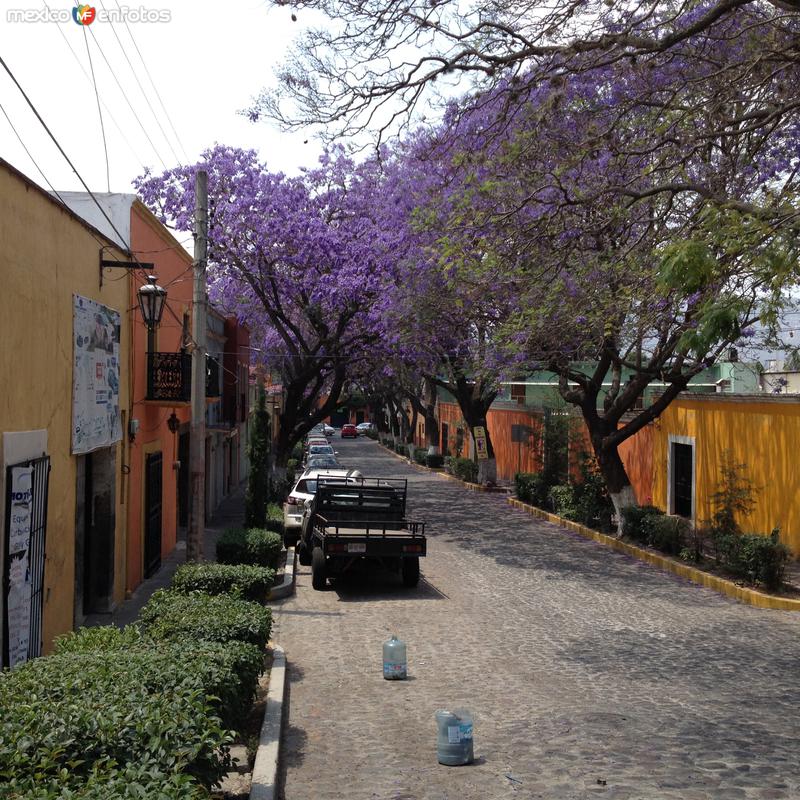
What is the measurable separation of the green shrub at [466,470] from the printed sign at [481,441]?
5.08 feet

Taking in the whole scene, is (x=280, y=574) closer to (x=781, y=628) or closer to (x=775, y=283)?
(x=781, y=628)

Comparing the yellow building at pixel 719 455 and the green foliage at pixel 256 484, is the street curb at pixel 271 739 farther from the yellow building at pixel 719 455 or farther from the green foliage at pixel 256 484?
the yellow building at pixel 719 455

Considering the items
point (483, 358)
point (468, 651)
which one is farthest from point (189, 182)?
point (468, 651)

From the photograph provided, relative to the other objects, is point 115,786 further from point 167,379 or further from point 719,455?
point 719,455

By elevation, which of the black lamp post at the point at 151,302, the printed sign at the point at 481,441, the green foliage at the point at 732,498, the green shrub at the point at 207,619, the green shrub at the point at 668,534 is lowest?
the green shrub at the point at 668,534

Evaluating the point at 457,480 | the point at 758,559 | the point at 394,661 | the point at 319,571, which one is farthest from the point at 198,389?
the point at 457,480

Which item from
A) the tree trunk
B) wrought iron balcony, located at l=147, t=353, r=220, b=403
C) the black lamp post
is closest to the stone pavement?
wrought iron balcony, located at l=147, t=353, r=220, b=403

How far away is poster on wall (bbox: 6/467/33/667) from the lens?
332 inches

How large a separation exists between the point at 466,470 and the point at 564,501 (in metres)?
13.5

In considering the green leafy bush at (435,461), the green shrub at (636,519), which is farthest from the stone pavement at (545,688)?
the green leafy bush at (435,461)

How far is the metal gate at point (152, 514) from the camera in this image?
16.1 m

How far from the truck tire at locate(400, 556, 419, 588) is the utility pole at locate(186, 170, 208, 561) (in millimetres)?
3341

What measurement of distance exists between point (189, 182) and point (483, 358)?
9341mm

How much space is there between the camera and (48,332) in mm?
9617
